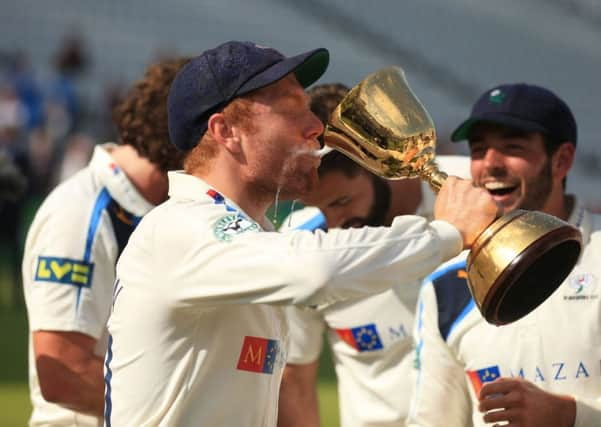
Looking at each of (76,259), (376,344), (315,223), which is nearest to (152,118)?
(76,259)

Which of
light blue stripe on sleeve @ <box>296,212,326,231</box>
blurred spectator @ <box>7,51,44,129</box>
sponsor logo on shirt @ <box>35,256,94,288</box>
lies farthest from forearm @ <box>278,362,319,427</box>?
blurred spectator @ <box>7,51,44,129</box>

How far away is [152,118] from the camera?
4.43 meters

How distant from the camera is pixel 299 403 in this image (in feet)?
15.8

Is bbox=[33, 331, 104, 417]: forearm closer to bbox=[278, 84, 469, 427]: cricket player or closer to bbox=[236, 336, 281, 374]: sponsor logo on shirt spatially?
bbox=[278, 84, 469, 427]: cricket player

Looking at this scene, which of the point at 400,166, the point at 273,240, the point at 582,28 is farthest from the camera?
the point at 582,28

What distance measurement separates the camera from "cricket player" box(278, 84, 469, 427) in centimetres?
461

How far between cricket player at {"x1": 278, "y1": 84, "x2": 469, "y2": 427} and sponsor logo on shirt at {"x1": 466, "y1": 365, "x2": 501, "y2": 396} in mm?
894

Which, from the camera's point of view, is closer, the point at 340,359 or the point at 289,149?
the point at 289,149

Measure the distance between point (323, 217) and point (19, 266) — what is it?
393 inches

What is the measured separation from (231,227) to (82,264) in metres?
1.43

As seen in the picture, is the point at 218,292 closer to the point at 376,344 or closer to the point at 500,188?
the point at 500,188

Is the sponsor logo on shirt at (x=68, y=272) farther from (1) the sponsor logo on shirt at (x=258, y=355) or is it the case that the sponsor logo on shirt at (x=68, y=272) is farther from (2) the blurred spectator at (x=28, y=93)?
(2) the blurred spectator at (x=28, y=93)

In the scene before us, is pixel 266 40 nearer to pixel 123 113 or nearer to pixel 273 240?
pixel 123 113

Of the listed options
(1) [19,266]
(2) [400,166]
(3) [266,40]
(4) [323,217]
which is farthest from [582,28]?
(2) [400,166]
